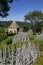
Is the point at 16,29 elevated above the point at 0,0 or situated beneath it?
situated beneath

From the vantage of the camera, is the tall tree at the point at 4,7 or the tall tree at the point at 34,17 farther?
the tall tree at the point at 34,17

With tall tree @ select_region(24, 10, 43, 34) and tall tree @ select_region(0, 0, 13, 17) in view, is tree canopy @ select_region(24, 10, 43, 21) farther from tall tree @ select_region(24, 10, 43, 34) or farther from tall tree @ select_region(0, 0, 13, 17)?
tall tree @ select_region(0, 0, 13, 17)

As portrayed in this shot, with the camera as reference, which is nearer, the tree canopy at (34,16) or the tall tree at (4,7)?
the tall tree at (4,7)

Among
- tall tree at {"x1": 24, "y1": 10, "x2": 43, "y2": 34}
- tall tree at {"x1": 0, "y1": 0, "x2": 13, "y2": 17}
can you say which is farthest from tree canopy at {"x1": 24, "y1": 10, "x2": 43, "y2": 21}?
tall tree at {"x1": 0, "y1": 0, "x2": 13, "y2": 17}

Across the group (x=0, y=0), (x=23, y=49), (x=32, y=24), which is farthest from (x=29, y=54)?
(x=32, y=24)

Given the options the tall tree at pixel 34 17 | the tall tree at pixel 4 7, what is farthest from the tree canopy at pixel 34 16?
the tall tree at pixel 4 7

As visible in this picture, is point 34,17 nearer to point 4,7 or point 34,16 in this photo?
point 34,16

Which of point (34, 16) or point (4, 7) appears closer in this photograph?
point (4, 7)

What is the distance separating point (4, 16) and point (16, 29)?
33673 mm

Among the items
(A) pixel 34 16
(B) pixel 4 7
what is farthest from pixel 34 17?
(B) pixel 4 7

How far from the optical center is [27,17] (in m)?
70.8

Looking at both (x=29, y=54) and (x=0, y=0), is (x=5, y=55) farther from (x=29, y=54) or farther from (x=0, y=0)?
(x=0, y=0)

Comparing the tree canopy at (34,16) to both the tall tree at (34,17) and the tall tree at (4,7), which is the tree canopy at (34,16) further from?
the tall tree at (4,7)

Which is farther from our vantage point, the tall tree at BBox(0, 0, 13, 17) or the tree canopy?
the tree canopy
